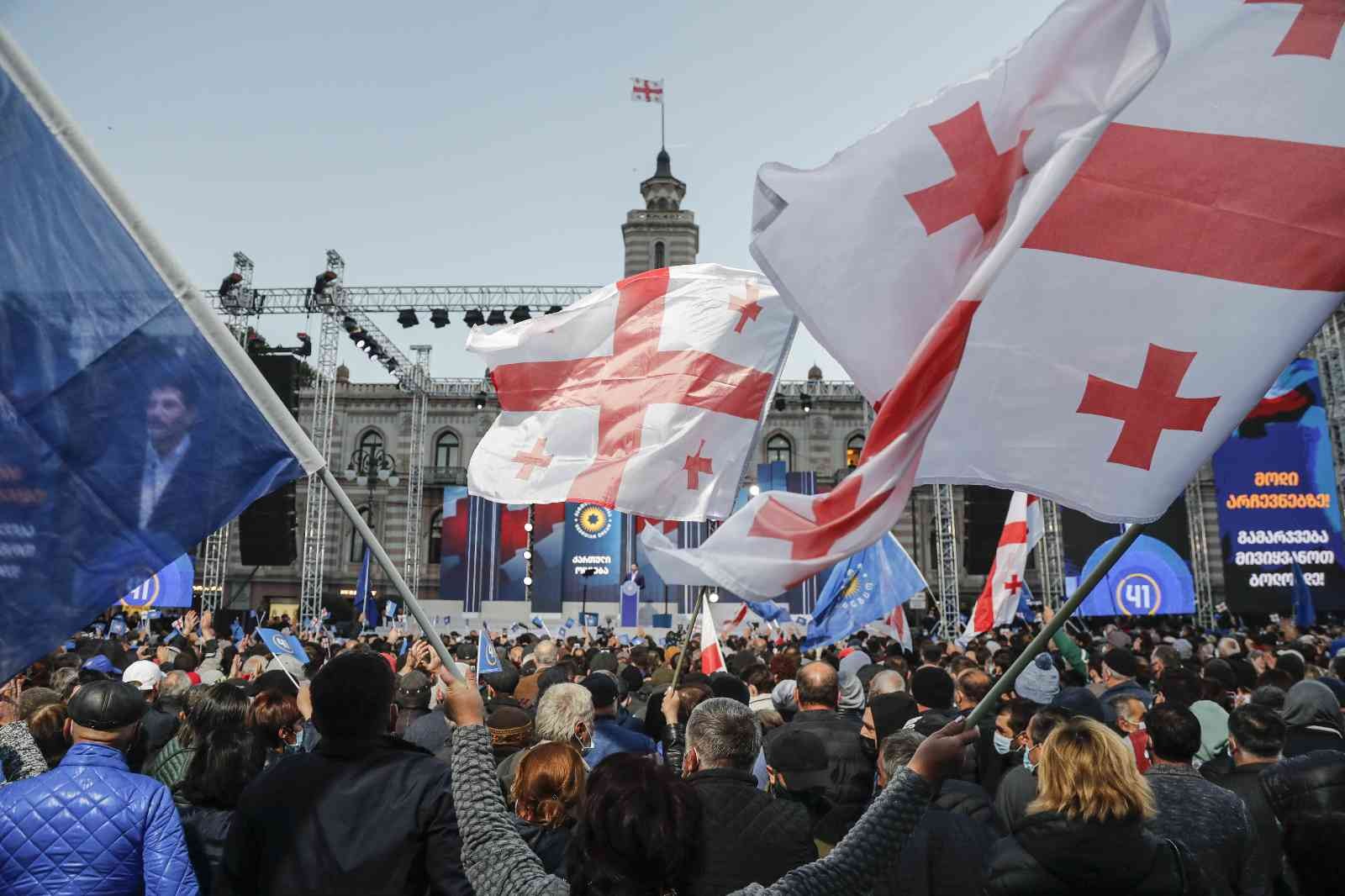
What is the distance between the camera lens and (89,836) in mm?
3119

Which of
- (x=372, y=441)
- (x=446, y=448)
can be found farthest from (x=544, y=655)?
(x=372, y=441)

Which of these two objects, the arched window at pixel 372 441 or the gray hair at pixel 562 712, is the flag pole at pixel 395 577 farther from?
the arched window at pixel 372 441

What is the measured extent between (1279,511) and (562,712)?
65.9ft

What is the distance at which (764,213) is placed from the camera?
4.06 meters

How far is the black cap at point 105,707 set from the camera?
11.0 ft

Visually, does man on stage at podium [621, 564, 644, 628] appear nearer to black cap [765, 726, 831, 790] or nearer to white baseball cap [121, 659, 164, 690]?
white baseball cap [121, 659, 164, 690]

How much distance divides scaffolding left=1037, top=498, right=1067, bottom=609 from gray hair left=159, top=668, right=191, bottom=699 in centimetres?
2373

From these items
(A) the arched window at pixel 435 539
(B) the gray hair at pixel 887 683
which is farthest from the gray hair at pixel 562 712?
(A) the arched window at pixel 435 539

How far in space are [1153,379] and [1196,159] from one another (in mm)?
780

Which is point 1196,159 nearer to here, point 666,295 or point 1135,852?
point 1135,852

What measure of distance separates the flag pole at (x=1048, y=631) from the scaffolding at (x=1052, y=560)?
82.7ft

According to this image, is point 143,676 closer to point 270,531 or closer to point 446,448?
point 270,531

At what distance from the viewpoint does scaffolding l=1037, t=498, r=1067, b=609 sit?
1069 inches

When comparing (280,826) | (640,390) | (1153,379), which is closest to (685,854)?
(280,826)
